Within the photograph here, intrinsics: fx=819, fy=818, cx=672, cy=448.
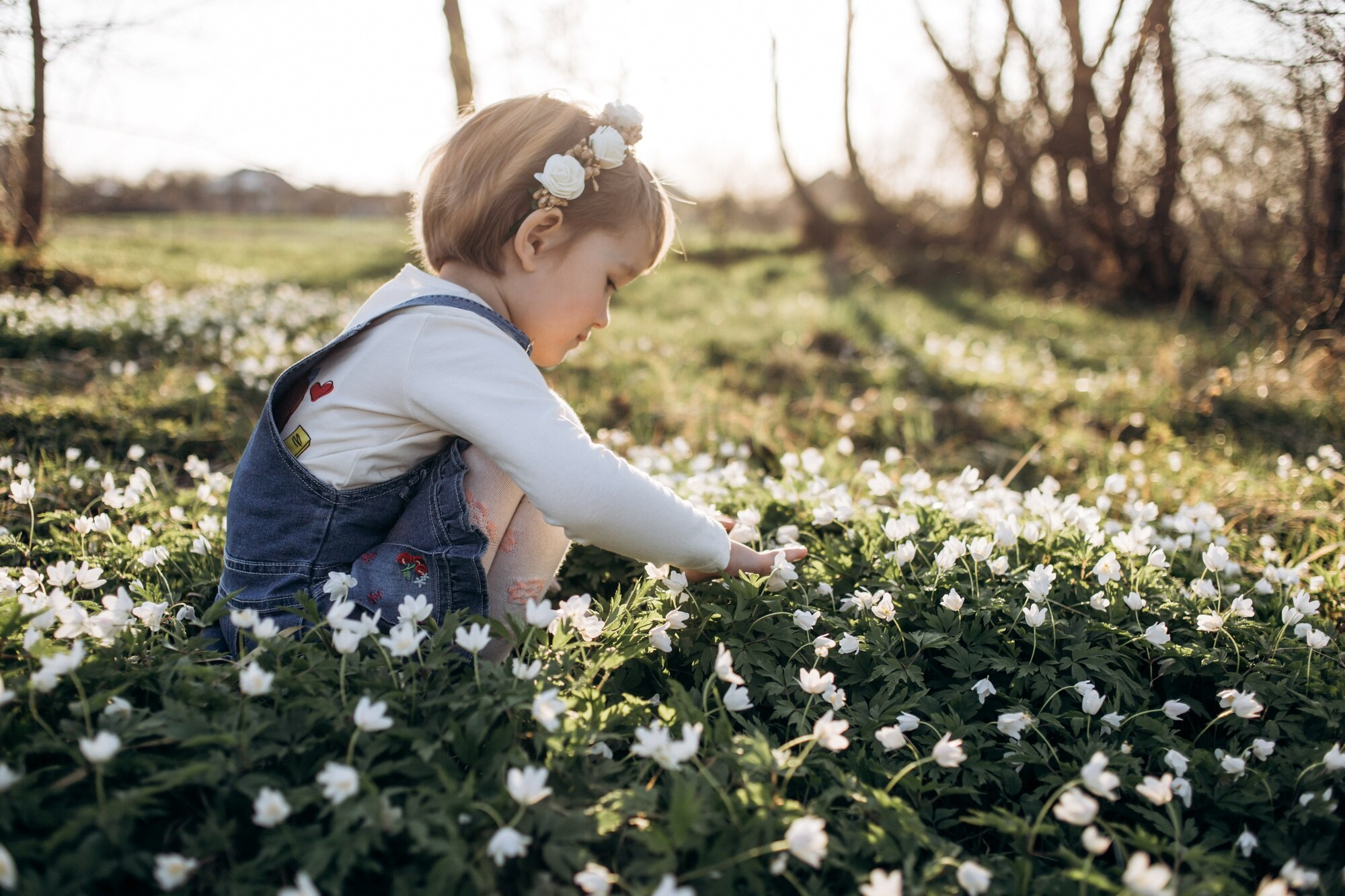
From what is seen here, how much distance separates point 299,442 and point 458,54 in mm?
6083

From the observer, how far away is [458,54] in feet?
23.3

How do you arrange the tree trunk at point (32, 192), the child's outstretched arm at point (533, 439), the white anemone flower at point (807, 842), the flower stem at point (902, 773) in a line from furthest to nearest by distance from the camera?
the tree trunk at point (32, 192) → the child's outstretched arm at point (533, 439) → the flower stem at point (902, 773) → the white anemone flower at point (807, 842)

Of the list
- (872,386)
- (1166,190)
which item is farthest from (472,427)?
(1166,190)

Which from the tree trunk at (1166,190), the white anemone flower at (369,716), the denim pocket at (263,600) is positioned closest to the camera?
the white anemone flower at (369,716)

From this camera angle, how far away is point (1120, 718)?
6.44 feet

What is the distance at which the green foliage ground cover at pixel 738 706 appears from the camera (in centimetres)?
146

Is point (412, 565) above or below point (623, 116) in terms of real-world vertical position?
below

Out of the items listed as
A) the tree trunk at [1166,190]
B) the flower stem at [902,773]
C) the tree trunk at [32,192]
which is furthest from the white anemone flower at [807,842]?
the tree trunk at [32,192]

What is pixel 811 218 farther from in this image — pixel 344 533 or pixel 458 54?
pixel 344 533

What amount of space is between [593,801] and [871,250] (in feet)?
46.1

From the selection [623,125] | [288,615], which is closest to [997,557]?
[623,125]

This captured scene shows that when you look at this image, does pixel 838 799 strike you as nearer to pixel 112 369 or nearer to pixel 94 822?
pixel 94 822

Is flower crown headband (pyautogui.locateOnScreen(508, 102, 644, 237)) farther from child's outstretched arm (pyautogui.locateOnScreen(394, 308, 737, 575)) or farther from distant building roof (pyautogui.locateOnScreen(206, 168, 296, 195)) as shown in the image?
distant building roof (pyautogui.locateOnScreen(206, 168, 296, 195))

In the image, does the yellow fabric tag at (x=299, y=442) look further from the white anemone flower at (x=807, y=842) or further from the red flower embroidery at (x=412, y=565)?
the white anemone flower at (x=807, y=842)
